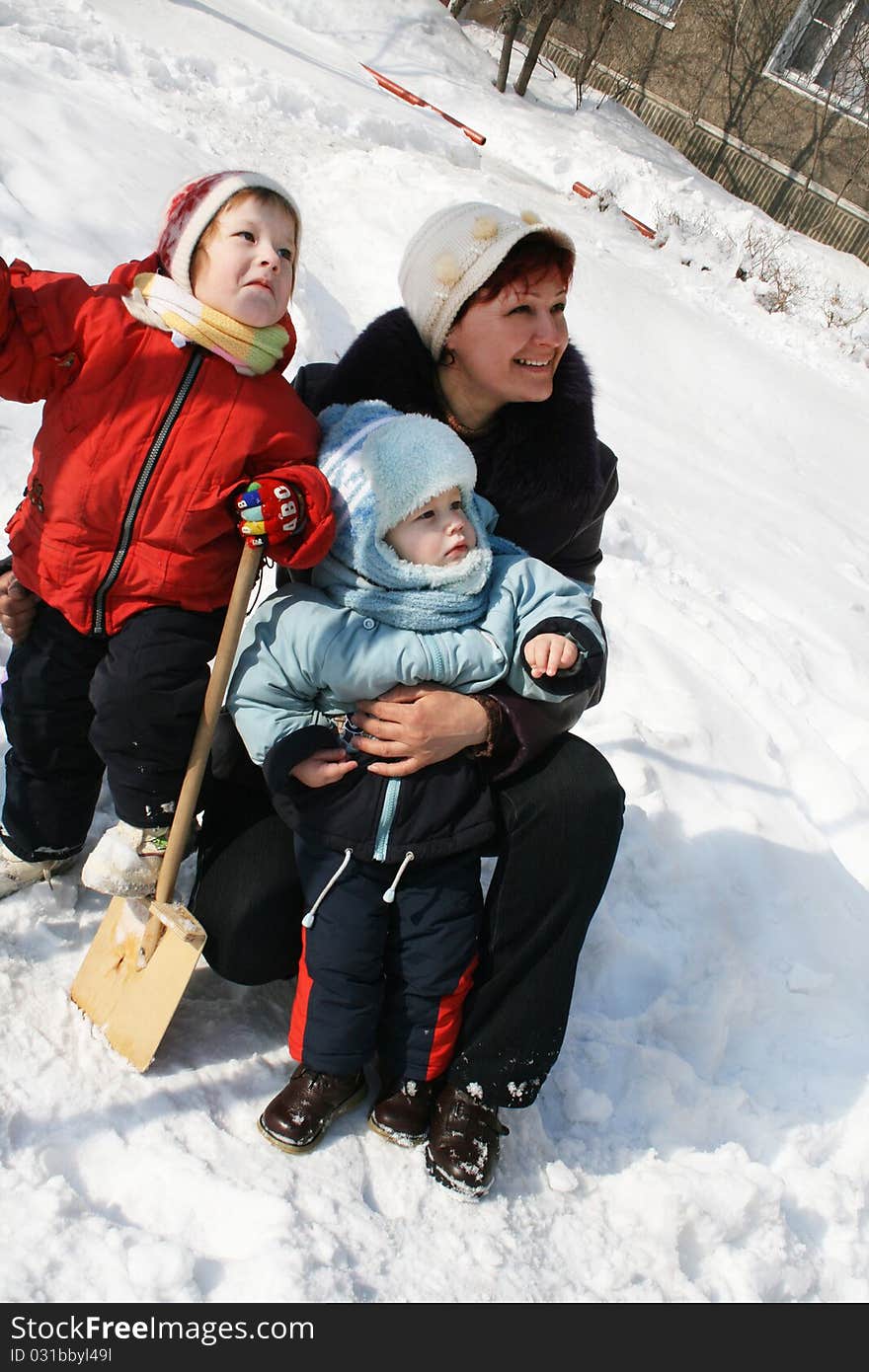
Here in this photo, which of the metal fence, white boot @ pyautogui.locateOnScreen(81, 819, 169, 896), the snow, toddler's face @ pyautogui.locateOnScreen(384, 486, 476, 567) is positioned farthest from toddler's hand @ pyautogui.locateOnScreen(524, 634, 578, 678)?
the metal fence

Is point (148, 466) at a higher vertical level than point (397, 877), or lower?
higher

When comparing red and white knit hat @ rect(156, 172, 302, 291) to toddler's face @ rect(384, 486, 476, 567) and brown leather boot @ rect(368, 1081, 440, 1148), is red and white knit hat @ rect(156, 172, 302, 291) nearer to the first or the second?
toddler's face @ rect(384, 486, 476, 567)

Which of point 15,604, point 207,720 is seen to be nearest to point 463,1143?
→ point 207,720

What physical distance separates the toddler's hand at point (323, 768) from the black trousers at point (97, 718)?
24 centimetres

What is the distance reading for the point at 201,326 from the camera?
178 cm

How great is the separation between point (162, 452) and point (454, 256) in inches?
29.2

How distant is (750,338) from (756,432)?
2.51 meters

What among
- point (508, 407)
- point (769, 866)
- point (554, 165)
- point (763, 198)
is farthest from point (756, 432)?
point (763, 198)

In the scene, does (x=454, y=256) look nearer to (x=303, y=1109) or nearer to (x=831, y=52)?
(x=303, y=1109)

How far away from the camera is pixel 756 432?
6898mm

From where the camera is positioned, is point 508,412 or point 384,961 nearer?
point 384,961

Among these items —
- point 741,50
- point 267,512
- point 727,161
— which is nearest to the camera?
point 267,512

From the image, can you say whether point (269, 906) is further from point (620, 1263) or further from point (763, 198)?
point (763, 198)
